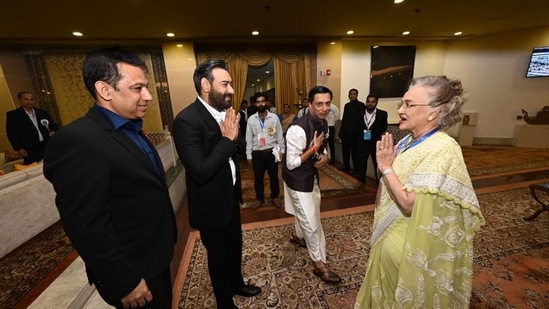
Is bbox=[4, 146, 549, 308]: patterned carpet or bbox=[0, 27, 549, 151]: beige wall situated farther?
bbox=[0, 27, 549, 151]: beige wall

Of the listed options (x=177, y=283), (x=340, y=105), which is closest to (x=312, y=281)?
(x=177, y=283)

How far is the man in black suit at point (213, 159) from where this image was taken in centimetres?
123

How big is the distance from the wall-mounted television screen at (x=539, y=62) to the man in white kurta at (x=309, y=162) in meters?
8.64

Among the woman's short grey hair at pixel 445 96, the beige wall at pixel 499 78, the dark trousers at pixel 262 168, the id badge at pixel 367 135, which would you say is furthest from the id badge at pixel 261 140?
the beige wall at pixel 499 78

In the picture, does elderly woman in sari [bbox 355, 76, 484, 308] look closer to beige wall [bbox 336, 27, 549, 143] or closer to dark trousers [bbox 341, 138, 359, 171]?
dark trousers [bbox 341, 138, 359, 171]

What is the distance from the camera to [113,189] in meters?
0.84

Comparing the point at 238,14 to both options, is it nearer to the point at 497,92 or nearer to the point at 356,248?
the point at 356,248

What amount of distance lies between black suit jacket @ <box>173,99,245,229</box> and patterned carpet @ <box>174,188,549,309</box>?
0.94 metres

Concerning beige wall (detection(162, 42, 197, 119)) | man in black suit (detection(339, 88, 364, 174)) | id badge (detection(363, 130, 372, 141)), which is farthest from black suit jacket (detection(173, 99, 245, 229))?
beige wall (detection(162, 42, 197, 119))

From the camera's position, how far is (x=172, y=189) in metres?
3.34

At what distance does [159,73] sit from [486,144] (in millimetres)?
10356

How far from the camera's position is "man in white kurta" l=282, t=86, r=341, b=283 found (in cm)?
179

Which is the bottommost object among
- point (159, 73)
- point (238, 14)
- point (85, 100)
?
point (85, 100)

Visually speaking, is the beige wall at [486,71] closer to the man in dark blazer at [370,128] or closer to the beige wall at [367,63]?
the beige wall at [367,63]
